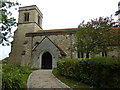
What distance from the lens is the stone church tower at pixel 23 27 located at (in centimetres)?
2181

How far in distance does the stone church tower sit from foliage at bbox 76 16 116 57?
14.0 metres

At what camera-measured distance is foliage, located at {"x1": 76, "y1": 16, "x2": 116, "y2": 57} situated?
1077cm

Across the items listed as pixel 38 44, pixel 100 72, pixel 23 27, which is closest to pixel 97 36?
pixel 100 72

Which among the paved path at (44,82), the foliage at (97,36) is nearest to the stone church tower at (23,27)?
the foliage at (97,36)

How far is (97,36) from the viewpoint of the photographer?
10.8m

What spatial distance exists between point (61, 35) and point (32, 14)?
925 cm

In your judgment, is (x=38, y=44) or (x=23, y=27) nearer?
(x=38, y=44)

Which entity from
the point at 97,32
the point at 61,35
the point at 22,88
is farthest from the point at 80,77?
the point at 61,35

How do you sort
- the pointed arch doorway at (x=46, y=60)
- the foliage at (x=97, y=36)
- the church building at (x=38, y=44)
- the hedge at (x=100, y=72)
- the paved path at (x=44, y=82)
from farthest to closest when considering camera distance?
the pointed arch doorway at (x=46, y=60) < the church building at (x=38, y=44) < the foliage at (x=97, y=36) < the paved path at (x=44, y=82) < the hedge at (x=100, y=72)

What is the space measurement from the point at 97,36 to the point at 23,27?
17.9 m

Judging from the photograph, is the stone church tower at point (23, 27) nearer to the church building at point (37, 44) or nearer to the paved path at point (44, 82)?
the church building at point (37, 44)

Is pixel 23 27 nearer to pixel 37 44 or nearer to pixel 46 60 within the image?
pixel 37 44

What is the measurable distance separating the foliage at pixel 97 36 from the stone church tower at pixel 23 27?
550 inches

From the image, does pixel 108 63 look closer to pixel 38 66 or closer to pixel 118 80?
pixel 118 80
